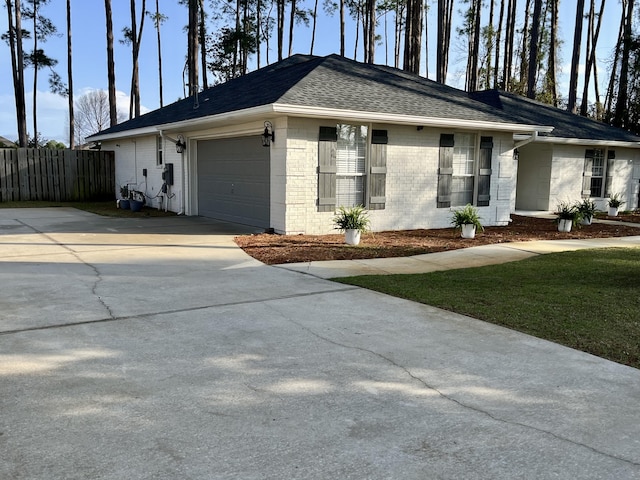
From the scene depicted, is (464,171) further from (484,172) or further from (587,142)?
(587,142)

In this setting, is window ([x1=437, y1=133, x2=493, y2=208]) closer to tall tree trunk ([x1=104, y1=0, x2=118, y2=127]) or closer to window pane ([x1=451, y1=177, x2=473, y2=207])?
window pane ([x1=451, y1=177, x2=473, y2=207])

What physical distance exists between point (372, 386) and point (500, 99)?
57.0 ft

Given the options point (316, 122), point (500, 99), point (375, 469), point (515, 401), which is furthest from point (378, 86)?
point (375, 469)

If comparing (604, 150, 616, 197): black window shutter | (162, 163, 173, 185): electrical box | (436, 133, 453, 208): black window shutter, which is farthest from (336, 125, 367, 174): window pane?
(604, 150, 616, 197): black window shutter

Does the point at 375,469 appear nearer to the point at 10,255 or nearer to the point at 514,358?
the point at 514,358

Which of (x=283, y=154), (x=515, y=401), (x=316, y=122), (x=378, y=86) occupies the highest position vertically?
(x=378, y=86)

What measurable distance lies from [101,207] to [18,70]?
1491 centimetres

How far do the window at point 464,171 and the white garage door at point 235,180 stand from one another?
4.21 meters

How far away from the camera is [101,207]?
1750 centimetres

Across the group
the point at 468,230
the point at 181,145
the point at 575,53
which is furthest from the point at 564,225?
the point at 575,53

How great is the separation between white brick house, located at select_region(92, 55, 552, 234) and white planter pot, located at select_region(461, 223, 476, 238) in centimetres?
145

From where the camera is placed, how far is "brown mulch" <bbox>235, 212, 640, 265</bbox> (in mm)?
9023

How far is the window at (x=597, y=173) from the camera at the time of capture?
707 inches

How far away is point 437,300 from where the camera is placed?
19.7ft
